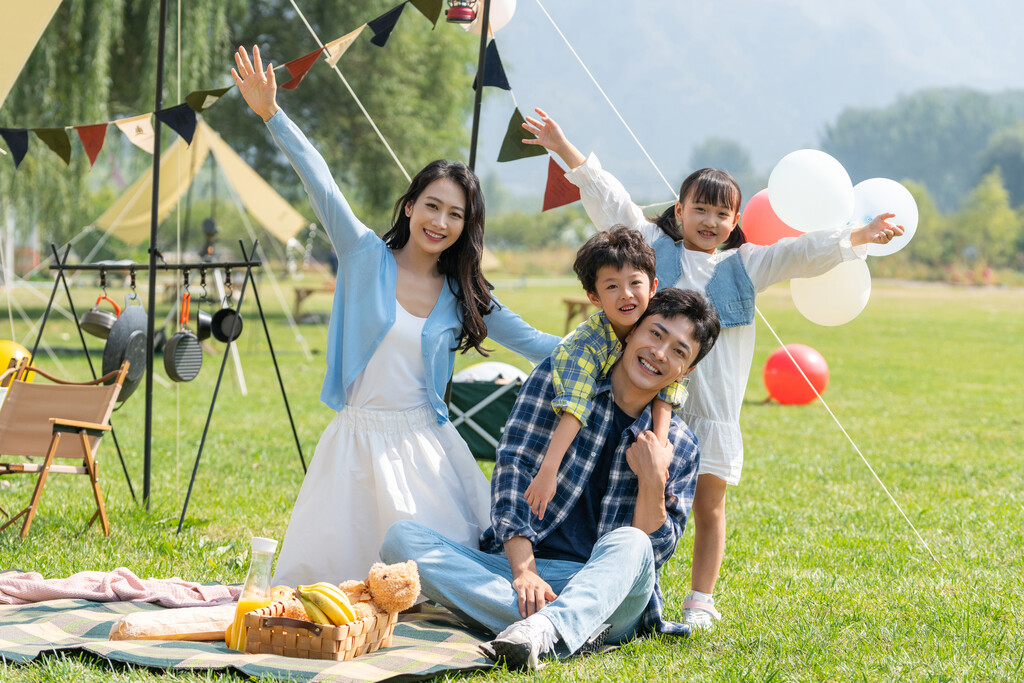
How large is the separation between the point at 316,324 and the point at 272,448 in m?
11.7

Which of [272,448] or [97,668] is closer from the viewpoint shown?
[97,668]

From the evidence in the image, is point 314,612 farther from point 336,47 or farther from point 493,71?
point 336,47

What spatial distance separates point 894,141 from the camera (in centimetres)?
15338

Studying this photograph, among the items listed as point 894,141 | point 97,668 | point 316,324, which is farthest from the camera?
point 894,141

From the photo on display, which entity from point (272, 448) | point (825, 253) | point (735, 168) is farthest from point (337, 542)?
point (735, 168)

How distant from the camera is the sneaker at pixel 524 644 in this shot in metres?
2.46

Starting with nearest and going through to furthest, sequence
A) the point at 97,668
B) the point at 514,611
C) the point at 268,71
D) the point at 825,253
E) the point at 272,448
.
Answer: the point at 97,668 < the point at 514,611 < the point at 268,71 < the point at 825,253 < the point at 272,448

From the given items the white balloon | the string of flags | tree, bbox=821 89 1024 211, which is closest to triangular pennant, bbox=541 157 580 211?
the string of flags

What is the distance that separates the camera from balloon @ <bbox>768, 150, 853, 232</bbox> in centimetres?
323

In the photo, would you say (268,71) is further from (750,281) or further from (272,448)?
(272,448)

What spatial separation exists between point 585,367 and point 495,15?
1.76 meters

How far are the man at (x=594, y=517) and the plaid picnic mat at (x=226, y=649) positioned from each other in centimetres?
13

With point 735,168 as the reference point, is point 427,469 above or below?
below

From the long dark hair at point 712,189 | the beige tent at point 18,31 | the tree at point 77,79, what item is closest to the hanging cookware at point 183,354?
the beige tent at point 18,31
